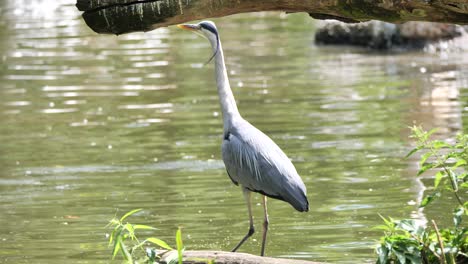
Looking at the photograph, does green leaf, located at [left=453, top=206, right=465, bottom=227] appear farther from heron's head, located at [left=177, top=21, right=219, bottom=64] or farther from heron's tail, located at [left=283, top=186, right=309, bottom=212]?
heron's head, located at [left=177, top=21, right=219, bottom=64]

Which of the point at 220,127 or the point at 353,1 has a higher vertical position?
the point at 353,1

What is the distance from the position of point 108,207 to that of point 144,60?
11684 millimetres

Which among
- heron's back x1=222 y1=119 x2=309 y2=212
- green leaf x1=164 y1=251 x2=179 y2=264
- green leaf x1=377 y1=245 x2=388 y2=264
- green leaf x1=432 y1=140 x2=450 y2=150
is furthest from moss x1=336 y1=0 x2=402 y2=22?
green leaf x1=164 y1=251 x2=179 y2=264

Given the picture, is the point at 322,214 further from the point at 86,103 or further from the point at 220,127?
the point at 86,103

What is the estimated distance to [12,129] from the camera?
14930 mm

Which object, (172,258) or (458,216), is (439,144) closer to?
(458,216)

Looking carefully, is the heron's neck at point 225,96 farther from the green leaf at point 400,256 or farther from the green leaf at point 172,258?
the green leaf at point 400,256

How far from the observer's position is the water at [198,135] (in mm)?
9352

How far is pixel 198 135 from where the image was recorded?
45.6 feet

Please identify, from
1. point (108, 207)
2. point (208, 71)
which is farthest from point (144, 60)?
point (108, 207)

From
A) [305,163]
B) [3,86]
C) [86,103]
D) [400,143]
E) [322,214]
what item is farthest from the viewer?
[3,86]

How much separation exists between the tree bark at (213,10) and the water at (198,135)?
2.24 m

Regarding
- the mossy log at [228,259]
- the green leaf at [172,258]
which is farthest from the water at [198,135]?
the green leaf at [172,258]

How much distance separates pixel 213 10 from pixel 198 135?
7394 mm
